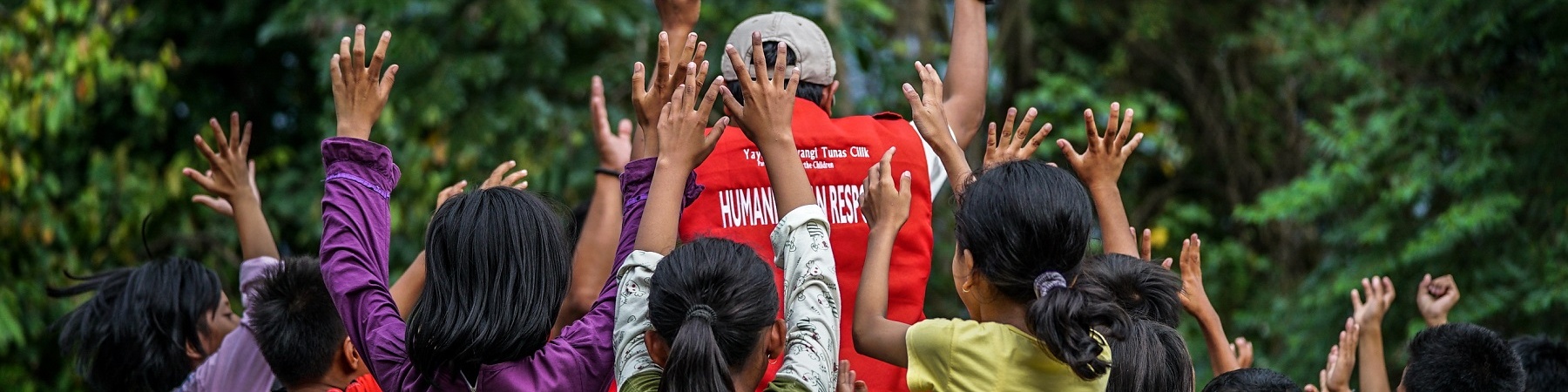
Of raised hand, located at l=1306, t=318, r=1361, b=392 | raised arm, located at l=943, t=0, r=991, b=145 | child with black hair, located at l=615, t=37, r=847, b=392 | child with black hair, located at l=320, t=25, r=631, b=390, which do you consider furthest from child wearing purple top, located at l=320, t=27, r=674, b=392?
raised hand, located at l=1306, t=318, r=1361, b=392

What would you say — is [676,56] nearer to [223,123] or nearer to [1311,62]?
[223,123]

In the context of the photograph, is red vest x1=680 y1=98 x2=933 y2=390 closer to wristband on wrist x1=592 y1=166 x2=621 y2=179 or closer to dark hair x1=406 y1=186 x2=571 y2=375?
dark hair x1=406 y1=186 x2=571 y2=375

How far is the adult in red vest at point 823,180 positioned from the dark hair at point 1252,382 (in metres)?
0.64

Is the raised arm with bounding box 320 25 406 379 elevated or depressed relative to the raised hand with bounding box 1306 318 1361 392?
depressed

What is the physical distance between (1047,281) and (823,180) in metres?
0.69

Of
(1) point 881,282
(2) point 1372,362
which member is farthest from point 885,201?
(2) point 1372,362

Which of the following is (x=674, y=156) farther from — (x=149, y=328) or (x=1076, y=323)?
(x=149, y=328)

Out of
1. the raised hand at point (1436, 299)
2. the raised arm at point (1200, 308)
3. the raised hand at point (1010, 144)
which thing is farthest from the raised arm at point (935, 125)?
the raised hand at point (1436, 299)

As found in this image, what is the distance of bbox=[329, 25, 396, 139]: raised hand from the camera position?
2.72 metres

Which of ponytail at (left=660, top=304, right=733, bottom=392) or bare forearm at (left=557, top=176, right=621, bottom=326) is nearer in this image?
ponytail at (left=660, top=304, right=733, bottom=392)

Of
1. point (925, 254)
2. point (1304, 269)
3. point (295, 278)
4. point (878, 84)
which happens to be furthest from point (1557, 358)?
point (1304, 269)

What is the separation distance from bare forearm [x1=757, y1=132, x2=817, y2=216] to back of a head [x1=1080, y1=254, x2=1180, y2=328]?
Result: 63cm

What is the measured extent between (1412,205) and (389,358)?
535 centimetres

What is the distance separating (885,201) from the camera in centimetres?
259
